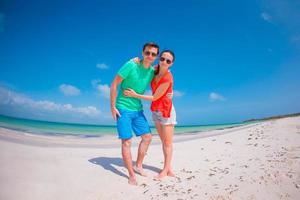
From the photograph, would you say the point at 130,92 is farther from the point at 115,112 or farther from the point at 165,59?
the point at 165,59

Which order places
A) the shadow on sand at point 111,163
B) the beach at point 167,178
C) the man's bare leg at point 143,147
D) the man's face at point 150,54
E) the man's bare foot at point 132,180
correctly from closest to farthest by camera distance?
the beach at point 167,178 < the man's bare foot at point 132,180 < the man's face at point 150,54 < the man's bare leg at point 143,147 < the shadow on sand at point 111,163

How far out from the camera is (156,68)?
4062 mm

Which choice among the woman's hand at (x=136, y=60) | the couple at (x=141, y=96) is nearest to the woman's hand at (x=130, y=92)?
the couple at (x=141, y=96)

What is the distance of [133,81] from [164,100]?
1.96 feet

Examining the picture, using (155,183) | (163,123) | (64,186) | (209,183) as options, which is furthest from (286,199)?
(64,186)

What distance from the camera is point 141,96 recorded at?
3.88 metres

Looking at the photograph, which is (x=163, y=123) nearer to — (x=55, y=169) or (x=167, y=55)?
(x=167, y=55)

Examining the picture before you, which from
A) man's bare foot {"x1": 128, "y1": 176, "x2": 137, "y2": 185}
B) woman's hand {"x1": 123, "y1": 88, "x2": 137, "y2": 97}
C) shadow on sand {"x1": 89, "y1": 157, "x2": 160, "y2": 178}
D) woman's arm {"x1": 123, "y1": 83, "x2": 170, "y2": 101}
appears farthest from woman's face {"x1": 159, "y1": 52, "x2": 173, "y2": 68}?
shadow on sand {"x1": 89, "y1": 157, "x2": 160, "y2": 178}

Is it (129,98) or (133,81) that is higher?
(133,81)

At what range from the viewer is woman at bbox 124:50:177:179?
12.7ft

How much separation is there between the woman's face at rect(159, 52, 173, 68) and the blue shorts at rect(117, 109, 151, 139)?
89cm

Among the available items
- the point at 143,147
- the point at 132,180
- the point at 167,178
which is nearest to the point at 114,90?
the point at 143,147

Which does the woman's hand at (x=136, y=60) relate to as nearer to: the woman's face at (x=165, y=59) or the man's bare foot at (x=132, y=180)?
the woman's face at (x=165, y=59)

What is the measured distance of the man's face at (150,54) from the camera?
12.5ft
